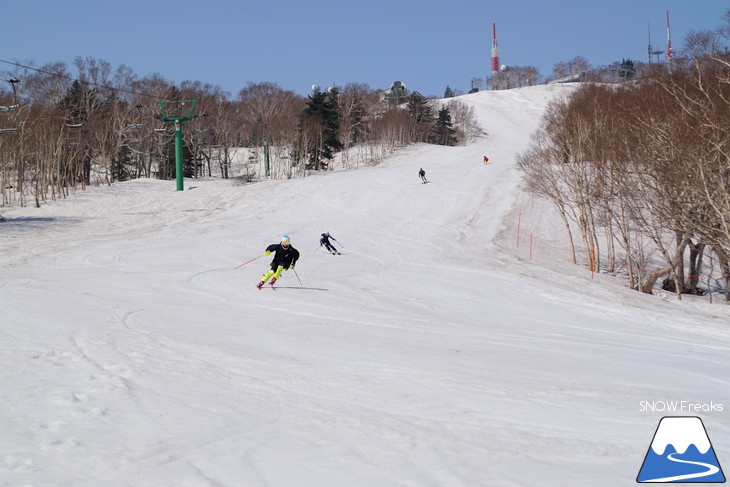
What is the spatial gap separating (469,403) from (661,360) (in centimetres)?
536

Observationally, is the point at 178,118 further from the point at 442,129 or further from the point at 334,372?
the point at 442,129

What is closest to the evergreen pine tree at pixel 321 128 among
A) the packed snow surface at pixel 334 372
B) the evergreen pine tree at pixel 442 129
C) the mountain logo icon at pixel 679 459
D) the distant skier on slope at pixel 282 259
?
the evergreen pine tree at pixel 442 129

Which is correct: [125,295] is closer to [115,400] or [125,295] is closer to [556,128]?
[115,400]

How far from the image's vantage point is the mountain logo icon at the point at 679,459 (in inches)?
184

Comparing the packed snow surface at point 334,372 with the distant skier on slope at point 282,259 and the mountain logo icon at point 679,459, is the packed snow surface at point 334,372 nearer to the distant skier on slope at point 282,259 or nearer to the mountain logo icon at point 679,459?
the mountain logo icon at point 679,459

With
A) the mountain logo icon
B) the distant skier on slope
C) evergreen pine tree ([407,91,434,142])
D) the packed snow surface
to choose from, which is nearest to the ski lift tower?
the packed snow surface

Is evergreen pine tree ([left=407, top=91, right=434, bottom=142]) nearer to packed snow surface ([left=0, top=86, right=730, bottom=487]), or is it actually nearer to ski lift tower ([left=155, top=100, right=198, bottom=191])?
ski lift tower ([left=155, top=100, right=198, bottom=191])

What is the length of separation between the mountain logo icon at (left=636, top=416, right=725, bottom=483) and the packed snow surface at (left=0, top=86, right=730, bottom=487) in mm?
212

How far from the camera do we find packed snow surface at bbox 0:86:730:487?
4914 mm

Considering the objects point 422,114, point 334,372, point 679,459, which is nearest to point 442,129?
point 422,114

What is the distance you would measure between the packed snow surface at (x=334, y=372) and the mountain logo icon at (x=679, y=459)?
212 mm

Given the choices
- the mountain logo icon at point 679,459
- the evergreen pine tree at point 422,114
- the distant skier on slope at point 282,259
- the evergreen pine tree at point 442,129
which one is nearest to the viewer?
the mountain logo icon at point 679,459

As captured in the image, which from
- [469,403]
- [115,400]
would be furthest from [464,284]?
[115,400]

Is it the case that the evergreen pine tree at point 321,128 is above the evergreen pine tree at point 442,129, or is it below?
below
